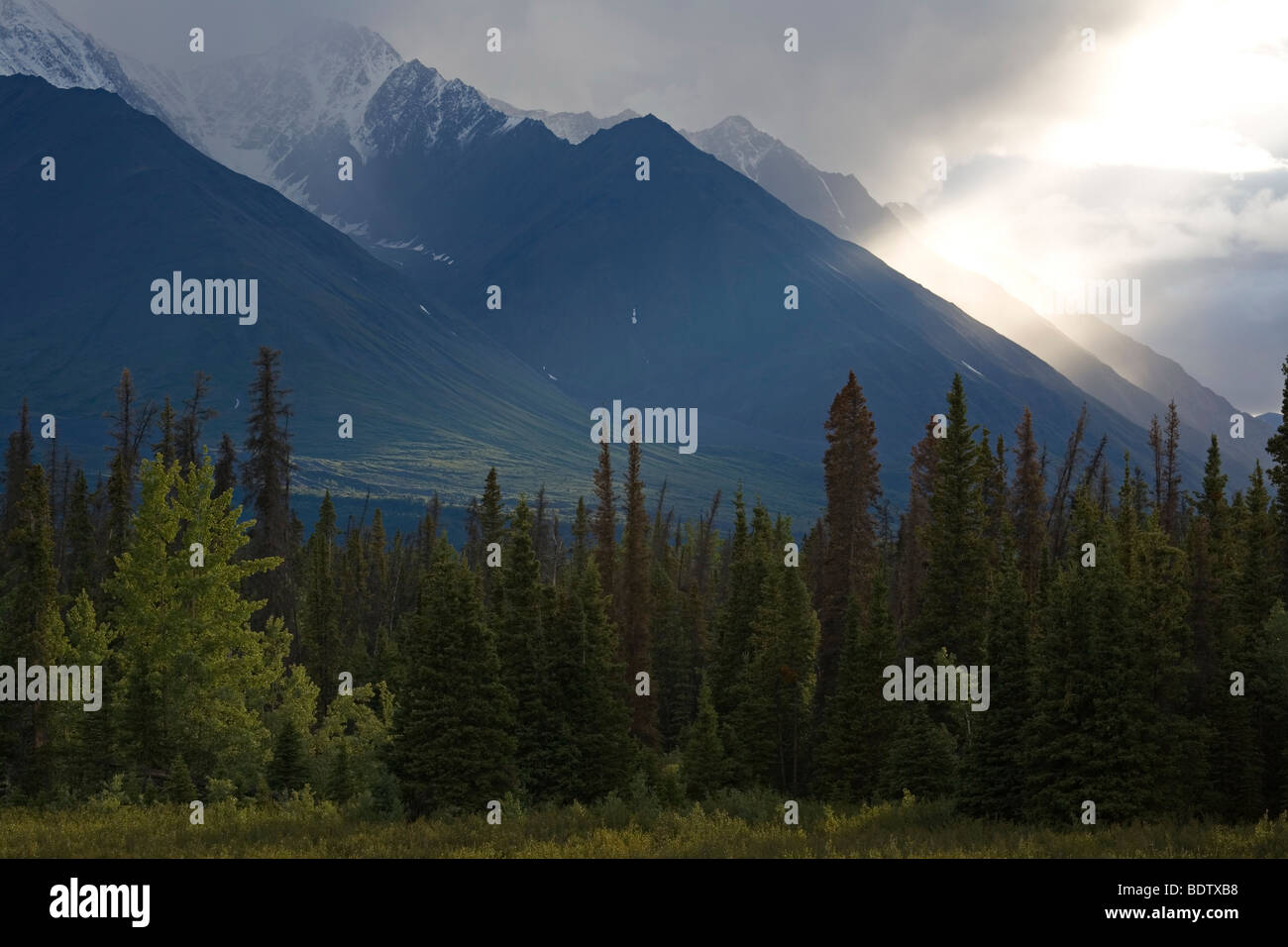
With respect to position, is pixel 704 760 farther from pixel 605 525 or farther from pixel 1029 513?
pixel 605 525

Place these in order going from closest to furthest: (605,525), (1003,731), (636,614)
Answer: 1. (1003,731)
2. (636,614)
3. (605,525)

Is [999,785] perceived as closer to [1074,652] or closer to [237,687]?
[1074,652]

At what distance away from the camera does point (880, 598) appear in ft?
150

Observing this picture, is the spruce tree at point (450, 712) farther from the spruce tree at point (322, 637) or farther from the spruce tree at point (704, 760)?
the spruce tree at point (322, 637)

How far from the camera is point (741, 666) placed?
57.5 meters

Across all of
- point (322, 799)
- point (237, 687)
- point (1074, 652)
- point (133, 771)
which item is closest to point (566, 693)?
point (322, 799)

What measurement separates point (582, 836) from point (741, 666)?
29950mm

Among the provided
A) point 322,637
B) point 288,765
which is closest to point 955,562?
point 288,765

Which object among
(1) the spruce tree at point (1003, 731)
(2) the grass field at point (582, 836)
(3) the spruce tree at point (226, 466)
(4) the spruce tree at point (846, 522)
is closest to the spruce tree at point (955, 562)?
(4) the spruce tree at point (846, 522)

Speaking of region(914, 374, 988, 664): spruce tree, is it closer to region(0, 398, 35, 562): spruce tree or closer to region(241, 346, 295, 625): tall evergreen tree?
region(241, 346, 295, 625): tall evergreen tree

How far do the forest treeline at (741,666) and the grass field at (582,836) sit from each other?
3390 mm

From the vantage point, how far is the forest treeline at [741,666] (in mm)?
36094

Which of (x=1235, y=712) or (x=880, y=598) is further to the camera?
(x=880, y=598)
